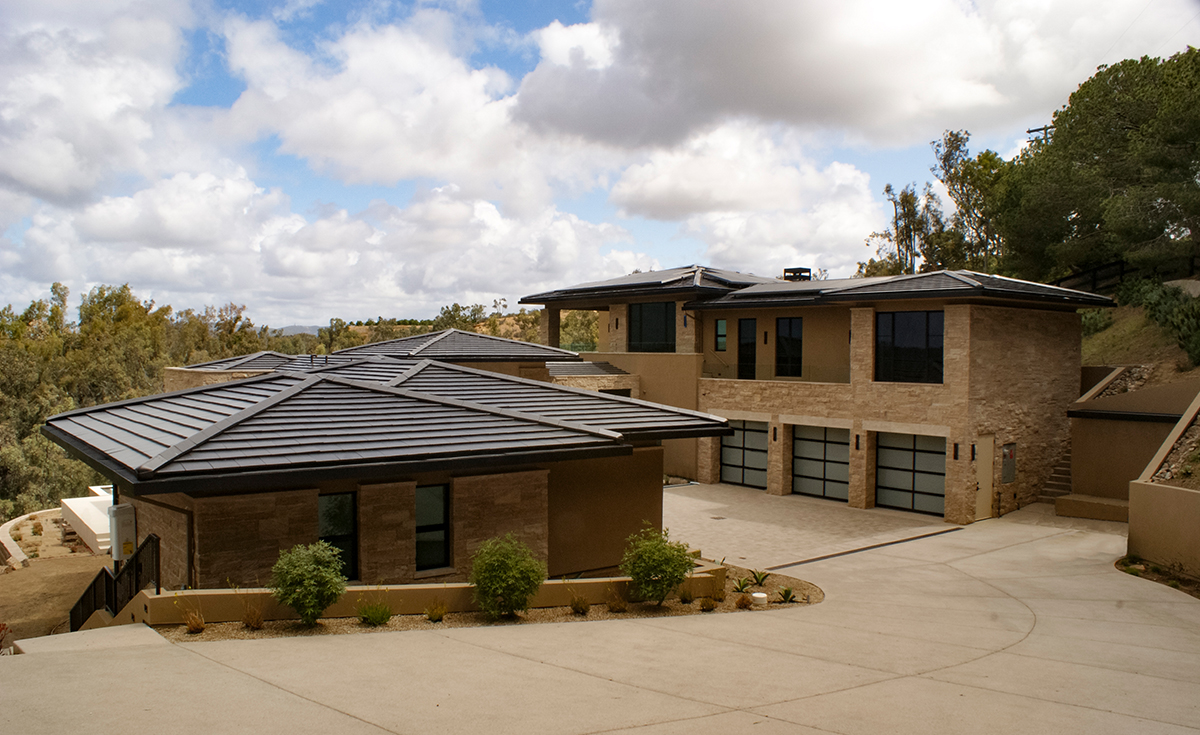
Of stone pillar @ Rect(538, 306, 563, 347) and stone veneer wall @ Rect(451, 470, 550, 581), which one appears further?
stone pillar @ Rect(538, 306, 563, 347)

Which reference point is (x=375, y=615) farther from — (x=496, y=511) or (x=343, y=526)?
(x=496, y=511)

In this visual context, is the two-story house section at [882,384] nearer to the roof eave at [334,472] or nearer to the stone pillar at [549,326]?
the stone pillar at [549,326]

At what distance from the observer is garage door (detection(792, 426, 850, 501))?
2673 cm

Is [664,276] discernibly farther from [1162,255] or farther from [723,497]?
[1162,255]

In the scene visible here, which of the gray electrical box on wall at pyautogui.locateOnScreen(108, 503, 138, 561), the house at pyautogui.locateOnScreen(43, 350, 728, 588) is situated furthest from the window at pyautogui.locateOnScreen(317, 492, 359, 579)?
the gray electrical box on wall at pyautogui.locateOnScreen(108, 503, 138, 561)

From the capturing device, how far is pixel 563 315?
90.4 m

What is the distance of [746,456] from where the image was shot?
1164 inches

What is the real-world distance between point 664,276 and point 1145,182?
21692 mm

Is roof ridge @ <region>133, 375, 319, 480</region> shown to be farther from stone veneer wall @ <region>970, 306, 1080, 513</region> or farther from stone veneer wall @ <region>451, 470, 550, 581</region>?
stone veneer wall @ <region>970, 306, 1080, 513</region>

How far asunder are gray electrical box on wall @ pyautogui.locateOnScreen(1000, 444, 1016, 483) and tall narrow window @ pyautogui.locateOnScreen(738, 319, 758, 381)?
9046 millimetres

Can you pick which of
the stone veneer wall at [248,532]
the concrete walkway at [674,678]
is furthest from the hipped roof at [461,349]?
the concrete walkway at [674,678]

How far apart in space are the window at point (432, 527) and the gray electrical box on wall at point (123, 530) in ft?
14.0

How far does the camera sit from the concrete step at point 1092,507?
891 inches

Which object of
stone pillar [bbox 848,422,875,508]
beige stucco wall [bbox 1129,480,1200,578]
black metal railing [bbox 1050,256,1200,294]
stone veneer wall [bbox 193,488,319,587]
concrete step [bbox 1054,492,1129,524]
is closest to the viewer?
stone veneer wall [bbox 193,488,319,587]
